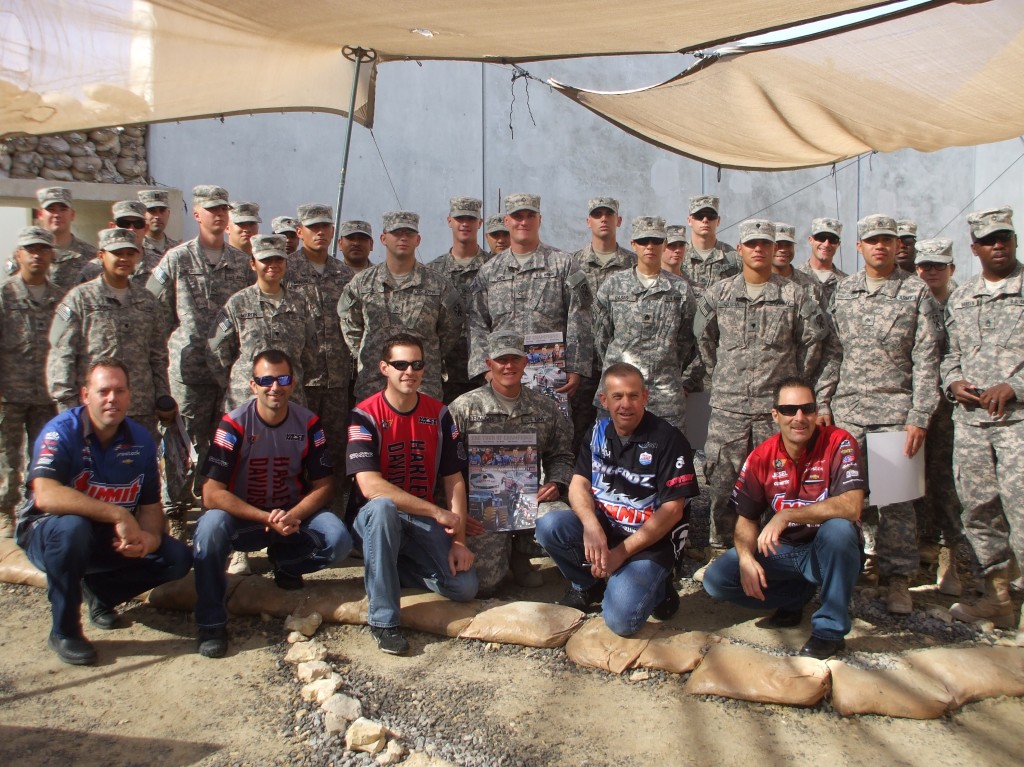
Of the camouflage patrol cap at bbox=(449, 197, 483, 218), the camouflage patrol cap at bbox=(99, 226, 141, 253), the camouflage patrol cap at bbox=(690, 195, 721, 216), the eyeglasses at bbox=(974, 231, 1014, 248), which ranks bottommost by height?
the eyeglasses at bbox=(974, 231, 1014, 248)

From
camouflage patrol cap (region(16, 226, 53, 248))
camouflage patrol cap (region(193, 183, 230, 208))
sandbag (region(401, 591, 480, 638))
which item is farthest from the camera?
camouflage patrol cap (region(193, 183, 230, 208))

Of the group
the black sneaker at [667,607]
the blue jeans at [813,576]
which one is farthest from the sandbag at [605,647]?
the blue jeans at [813,576]

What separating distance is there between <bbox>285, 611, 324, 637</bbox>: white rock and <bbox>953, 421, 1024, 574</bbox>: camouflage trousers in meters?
3.14

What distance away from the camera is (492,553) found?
421cm

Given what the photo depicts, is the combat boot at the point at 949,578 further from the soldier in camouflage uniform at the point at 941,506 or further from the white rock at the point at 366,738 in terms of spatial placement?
the white rock at the point at 366,738

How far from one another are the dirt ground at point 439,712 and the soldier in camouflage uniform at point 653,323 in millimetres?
1506

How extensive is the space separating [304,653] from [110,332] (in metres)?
2.34

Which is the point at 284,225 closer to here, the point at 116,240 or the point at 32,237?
the point at 116,240

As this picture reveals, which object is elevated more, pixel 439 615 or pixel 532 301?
pixel 532 301

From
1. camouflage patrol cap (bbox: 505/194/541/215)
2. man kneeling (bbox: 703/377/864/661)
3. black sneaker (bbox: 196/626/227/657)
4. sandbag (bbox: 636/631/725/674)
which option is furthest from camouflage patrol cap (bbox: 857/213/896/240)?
black sneaker (bbox: 196/626/227/657)

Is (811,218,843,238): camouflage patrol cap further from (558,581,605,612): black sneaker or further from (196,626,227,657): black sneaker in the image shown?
(196,626,227,657): black sneaker

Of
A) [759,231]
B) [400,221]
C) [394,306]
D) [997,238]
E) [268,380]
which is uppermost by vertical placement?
[400,221]

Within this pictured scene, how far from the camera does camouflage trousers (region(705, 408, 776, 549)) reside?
4.55 m

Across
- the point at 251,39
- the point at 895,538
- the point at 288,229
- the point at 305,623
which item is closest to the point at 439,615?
the point at 305,623
